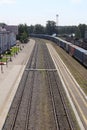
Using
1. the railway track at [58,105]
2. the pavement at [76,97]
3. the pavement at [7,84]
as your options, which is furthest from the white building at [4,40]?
the railway track at [58,105]

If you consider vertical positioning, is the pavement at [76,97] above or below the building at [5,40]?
below

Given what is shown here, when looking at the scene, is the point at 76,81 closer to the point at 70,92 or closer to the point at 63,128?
the point at 70,92

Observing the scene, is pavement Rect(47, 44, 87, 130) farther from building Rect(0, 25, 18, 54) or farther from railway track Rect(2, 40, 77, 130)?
building Rect(0, 25, 18, 54)

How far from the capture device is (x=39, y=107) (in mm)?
32062

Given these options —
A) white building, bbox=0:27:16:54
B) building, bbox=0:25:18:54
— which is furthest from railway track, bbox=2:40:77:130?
building, bbox=0:25:18:54

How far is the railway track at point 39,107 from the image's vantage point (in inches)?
1041

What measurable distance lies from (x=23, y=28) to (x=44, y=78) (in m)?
128

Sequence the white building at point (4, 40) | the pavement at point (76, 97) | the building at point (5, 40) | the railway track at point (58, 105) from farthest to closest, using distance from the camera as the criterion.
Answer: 1. the building at point (5, 40)
2. the white building at point (4, 40)
3. the pavement at point (76, 97)
4. the railway track at point (58, 105)

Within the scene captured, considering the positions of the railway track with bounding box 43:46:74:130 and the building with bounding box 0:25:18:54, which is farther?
the building with bounding box 0:25:18:54

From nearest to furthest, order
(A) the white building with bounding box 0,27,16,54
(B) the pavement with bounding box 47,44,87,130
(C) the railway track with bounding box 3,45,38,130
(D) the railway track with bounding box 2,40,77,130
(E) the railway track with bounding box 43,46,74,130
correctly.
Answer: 1. (C) the railway track with bounding box 3,45,38,130
2. (D) the railway track with bounding box 2,40,77,130
3. (E) the railway track with bounding box 43,46,74,130
4. (B) the pavement with bounding box 47,44,87,130
5. (A) the white building with bounding box 0,27,16,54

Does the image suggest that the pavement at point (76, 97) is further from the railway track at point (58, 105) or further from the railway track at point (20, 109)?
the railway track at point (20, 109)

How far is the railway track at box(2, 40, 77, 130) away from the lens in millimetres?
26438

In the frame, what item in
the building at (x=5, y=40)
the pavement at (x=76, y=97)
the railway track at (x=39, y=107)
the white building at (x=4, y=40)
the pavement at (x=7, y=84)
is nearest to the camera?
the railway track at (x=39, y=107)

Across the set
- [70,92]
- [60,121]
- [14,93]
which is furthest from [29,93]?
[60,121]
